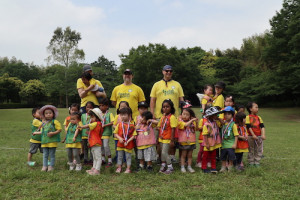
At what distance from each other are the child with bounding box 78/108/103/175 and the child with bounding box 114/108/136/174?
1.35 feet

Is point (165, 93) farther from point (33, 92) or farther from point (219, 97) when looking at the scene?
point (33, 92)

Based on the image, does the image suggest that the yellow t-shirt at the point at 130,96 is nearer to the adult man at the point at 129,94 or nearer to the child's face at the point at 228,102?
the adult man at the point at 129,94

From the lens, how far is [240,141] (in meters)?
5.39

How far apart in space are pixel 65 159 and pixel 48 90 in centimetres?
3992

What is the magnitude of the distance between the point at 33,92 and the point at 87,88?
42.0 meters

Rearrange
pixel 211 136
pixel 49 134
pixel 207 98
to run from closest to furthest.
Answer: pixel 211 136 → pixel 49 134 → pixel 207 98

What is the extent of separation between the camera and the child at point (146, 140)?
5.17 meters

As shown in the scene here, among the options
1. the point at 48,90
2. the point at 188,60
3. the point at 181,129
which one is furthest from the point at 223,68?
the point at 181,129

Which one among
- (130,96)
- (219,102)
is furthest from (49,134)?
(219,102)

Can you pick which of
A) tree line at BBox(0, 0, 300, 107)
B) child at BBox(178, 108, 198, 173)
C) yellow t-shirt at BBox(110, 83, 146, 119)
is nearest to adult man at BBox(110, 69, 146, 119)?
yellow t-shirt at BBox(110, 83, 146, 119)

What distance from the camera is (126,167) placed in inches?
220

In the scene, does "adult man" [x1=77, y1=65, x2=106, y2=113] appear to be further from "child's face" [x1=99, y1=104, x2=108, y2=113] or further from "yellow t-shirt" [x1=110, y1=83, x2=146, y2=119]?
"yellow t-shirt" [x1=110, y1=83, x2=146, y2=119]

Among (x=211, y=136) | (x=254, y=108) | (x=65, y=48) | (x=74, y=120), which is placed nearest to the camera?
(x=211, y=136)

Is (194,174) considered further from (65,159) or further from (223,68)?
(223,68)
